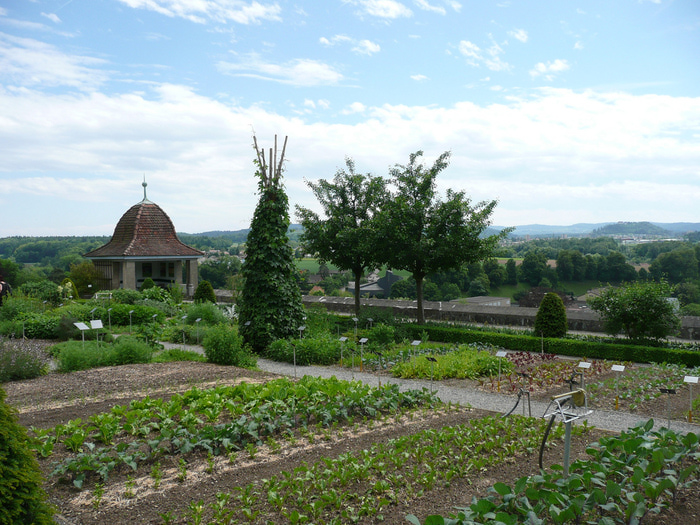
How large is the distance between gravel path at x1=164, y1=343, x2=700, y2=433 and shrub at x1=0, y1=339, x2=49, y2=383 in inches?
168

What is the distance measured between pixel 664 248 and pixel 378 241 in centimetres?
4454

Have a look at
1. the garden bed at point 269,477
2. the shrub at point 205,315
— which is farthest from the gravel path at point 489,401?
the shrub at point 205,315

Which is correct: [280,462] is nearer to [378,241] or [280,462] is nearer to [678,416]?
[678,416]

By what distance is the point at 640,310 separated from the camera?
43.3 ft

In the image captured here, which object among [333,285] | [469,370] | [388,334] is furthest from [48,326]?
[333,285]

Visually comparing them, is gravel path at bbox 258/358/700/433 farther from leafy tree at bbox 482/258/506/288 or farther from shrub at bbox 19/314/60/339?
leafy tree at bbox 482/258/506/288

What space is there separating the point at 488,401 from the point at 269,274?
6552mm

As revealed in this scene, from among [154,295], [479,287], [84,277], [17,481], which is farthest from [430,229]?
[479,287]

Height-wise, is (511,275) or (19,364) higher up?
(19,364)

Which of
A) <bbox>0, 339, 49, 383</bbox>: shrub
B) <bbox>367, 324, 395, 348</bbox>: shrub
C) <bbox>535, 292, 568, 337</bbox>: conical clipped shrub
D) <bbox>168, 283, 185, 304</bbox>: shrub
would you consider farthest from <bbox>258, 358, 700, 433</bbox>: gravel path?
<bbox>168, 283, 185, 304</bbox>: shrub

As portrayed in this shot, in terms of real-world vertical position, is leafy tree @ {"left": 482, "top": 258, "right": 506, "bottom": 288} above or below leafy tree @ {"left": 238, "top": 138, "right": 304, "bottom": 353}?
below

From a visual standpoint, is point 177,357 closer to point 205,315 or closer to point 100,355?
point 100,355

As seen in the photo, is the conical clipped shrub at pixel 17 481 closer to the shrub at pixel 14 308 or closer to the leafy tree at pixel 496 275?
the shrub at pixel 14 308

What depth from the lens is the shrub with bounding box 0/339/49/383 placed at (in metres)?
9.09
